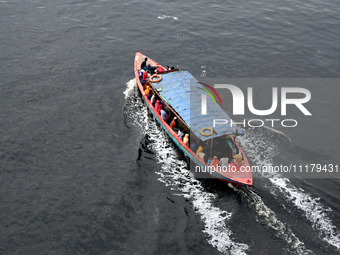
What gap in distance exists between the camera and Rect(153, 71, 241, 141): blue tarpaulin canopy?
2478cm

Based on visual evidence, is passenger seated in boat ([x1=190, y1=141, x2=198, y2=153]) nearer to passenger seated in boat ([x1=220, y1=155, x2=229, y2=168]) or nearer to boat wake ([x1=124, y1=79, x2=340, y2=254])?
boat wake ([x1=124, y1=79, x2=340, y2=254])

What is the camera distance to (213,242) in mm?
20156

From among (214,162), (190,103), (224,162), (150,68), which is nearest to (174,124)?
(190,103)

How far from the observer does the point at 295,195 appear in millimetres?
22266

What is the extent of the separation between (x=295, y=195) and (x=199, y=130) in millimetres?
8181

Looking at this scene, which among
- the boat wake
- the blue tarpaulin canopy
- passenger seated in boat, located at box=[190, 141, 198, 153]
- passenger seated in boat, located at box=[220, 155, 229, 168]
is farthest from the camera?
passenger seated in boat, located at box=[190, 141, 198, 153]

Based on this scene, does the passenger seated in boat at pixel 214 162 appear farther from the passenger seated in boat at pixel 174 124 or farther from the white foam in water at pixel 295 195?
the passenger seated in boat at pixel 174 124

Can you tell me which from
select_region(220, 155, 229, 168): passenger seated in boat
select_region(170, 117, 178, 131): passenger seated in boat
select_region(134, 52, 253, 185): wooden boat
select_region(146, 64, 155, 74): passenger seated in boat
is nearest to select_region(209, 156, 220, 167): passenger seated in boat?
select_region(134, 52, 253, 185): wooden boat

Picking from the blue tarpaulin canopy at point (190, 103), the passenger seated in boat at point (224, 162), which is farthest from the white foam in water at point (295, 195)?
the blue tarpaulin canopy at point (190, 103)

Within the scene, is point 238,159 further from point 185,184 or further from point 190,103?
point 190,103

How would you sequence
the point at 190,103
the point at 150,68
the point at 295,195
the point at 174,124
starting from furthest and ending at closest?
the point at 150,68 → the point at 174,124 → the point at 190,103 → the point at 295,195

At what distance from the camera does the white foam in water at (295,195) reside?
19878 mm

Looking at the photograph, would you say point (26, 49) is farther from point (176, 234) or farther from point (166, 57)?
point (176, 234)

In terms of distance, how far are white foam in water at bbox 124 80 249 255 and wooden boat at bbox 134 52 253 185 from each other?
3.58ft
